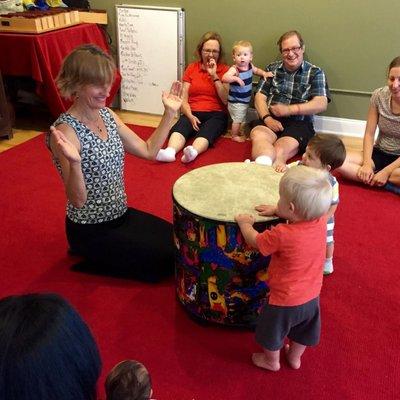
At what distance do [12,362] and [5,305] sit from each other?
89 millimetres

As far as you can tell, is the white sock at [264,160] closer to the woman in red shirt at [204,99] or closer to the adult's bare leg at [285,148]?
the adult's bare leg at [285,148]

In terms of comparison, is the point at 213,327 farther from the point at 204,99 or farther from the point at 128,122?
the point at 128,122

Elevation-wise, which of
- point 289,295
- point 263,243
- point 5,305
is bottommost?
point 289,295

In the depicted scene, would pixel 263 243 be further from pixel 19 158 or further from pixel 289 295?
pixel 19 158

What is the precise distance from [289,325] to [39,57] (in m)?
2.73

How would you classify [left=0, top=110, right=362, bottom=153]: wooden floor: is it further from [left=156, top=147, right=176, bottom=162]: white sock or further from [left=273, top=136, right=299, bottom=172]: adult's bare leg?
[left=156, top=147, right=176, bottom=162]: white sock

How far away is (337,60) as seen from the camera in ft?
11.1

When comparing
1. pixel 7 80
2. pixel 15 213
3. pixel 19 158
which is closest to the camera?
pixel 15 213

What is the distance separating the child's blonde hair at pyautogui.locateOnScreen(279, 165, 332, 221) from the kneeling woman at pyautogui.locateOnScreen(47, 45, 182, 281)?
2.36 feet

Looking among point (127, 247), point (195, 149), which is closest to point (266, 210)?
point (127, 247)

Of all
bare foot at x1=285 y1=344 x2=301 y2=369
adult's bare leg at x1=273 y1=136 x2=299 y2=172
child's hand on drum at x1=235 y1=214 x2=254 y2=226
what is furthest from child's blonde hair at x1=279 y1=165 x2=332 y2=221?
adult's bare leg at x1=273 y1=136 x2=299 y2=172

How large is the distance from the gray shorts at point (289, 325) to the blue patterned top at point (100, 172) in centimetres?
79

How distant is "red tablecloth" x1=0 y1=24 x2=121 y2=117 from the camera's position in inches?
128

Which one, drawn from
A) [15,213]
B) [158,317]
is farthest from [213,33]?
[158,317]
